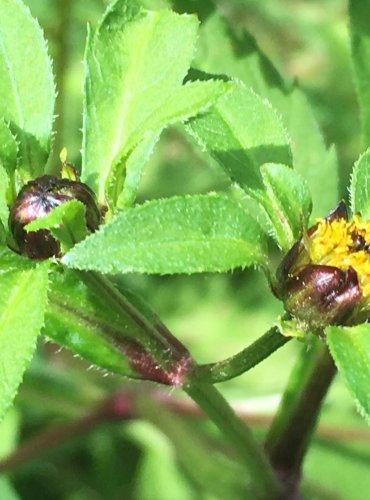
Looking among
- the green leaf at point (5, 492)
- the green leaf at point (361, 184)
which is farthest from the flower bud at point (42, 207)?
the green leaf at point (5, 492)

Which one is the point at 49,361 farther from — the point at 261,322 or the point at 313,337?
the point at 313,337

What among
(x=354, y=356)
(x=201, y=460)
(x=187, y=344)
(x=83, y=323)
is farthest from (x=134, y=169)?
(x=187, y=344)

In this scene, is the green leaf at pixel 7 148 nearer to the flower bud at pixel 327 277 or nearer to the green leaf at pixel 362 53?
the flower bud at pixel 327 277

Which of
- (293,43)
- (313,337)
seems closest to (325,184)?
(313,337)

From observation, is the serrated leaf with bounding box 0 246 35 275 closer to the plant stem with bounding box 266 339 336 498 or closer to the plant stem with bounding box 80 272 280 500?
the plant stem with bounding box 80 272 280 500

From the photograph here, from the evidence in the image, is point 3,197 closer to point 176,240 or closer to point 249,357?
point 176,240

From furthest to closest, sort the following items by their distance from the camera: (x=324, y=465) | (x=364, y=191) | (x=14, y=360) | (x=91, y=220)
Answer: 1. (x=324, y=465)
2. (x=364, y=191)
3. (x=91, y=220)
4. (x=14, y=360)
